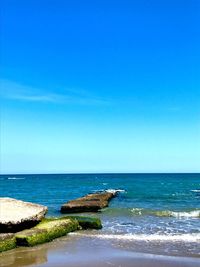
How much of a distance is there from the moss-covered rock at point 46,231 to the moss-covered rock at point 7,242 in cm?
28

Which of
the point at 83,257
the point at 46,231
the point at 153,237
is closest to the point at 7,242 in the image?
the point at 46,231

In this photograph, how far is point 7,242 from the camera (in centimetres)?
1798

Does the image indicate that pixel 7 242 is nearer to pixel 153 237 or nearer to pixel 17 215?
pixel 17 215

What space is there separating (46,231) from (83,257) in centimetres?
387

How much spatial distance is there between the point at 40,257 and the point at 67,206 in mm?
18072

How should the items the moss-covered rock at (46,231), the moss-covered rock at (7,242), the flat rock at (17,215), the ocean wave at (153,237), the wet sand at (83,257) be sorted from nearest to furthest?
1. the wet sand at (83,257)
2. the moss-covered rock at (7,242)
3. the moss-covered rock at (46,231)
4. the flat rock at (17,215)
5. the ocean wave at (153,237)

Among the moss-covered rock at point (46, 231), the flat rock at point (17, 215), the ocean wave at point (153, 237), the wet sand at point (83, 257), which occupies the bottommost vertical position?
the wet sand at point (83, 257)

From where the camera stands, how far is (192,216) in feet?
103

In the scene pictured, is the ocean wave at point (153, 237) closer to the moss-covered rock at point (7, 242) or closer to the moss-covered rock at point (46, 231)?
the moss-covered rock at point (46, 231)

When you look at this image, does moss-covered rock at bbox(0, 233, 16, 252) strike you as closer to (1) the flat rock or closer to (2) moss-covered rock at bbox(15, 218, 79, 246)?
(2) moss-covered rock at bbox(15, 218, 79, 246)

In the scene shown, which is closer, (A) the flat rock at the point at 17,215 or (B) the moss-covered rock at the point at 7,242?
(B) the moss-covered rock at the point at 7,242

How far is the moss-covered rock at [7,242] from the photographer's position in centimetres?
1770

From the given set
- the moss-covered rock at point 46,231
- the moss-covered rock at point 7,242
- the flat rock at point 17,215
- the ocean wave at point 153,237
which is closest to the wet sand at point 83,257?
the moss-covered rock at point 7,242

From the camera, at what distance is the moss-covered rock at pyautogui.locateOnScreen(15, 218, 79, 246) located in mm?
18625
